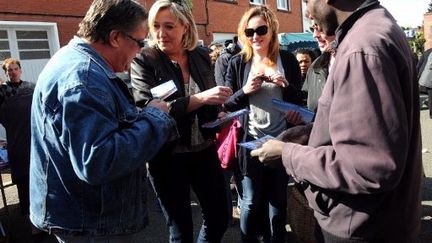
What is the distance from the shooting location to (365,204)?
1337 mm

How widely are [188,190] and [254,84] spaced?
0.85 m

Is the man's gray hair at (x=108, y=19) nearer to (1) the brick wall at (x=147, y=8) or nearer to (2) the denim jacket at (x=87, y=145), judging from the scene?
(2) the denim jacket at (x=87, y=145)

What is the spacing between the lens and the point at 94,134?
1.34 m

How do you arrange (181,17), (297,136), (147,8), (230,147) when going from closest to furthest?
1. (297,136)
2. (181,17)
3. (230,147)
4. (147,8)

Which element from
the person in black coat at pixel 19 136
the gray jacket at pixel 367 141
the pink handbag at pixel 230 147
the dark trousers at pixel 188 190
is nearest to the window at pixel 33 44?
the person in black coat at pixel 19 136

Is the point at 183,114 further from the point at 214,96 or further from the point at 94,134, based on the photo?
the point at 94,134

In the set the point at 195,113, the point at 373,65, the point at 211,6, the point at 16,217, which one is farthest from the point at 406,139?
the point at 211,6

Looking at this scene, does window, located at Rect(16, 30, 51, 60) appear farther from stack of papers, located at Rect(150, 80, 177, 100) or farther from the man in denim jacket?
the man in denim jacket

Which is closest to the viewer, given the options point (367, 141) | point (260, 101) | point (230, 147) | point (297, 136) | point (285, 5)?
point (367, 141)

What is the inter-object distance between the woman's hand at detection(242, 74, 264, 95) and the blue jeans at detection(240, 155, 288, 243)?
0.48m

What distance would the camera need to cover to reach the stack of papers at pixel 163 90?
211 centimetres

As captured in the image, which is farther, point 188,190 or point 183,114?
point 188,190

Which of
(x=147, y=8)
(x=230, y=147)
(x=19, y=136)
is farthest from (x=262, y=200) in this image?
(x=147, y=8)

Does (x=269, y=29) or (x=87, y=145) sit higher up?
(x=269, y=29)
